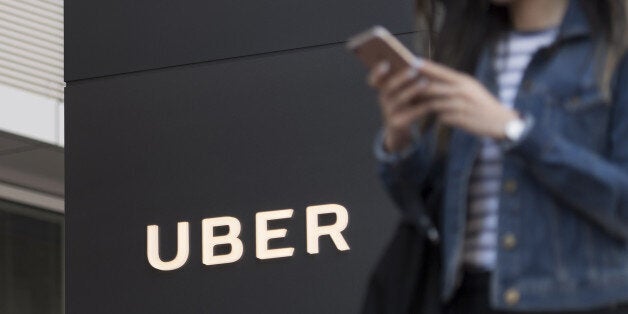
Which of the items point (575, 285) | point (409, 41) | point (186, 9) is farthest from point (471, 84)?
point (186, 9)

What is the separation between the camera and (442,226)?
2.45 meters

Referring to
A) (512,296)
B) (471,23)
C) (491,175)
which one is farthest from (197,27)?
(512,296)

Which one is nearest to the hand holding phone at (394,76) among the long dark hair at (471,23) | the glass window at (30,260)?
the long dark hair at (471,23)

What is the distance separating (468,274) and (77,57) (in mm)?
5698

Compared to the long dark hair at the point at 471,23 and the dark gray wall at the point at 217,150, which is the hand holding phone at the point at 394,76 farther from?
the dark gray wall at the point at 217,150

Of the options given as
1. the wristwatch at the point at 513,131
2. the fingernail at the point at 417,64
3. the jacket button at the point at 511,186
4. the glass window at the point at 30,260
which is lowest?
the glass window at the point at 30,260

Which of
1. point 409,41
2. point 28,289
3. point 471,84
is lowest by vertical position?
point 28,289

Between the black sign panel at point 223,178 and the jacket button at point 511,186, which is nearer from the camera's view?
the jacket button at point 511,186

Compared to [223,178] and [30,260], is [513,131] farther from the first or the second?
[30,260]

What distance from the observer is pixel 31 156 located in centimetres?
1066

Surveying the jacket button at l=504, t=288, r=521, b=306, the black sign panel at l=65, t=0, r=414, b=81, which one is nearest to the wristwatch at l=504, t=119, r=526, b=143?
the jacket button at l=504, t=288, r=521, b=306

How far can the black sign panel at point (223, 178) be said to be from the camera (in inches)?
279

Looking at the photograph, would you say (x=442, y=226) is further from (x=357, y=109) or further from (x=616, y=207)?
(x=357, y=109)

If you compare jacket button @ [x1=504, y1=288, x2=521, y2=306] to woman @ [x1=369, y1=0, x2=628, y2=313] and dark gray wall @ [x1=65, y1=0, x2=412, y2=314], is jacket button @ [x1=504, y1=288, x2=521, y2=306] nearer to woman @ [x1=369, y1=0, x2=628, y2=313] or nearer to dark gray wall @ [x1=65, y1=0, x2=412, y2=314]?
woman @ [x1=369, y1=0, x2=628, y2=313]
